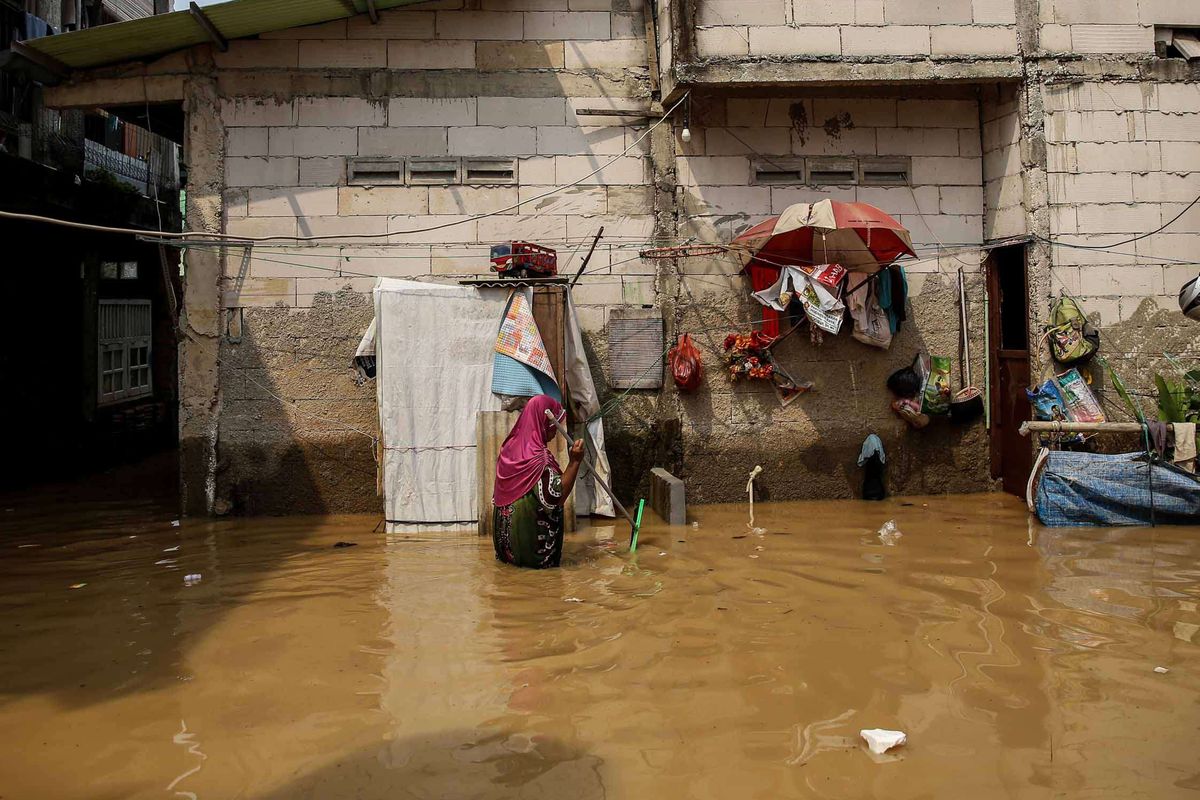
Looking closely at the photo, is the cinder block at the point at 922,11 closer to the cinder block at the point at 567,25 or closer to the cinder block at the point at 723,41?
the cinder block at the point at 723,41

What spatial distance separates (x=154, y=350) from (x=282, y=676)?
13812 millimetres

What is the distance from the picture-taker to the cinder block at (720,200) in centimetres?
947

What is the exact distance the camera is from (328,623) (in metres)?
5.75

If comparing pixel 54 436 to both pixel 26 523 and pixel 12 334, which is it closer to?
pixel 12 334

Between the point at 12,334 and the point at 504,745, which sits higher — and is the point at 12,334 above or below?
above

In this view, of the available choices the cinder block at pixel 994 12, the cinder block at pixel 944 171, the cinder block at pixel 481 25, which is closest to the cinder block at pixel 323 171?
the cinder block at pixel 481 25

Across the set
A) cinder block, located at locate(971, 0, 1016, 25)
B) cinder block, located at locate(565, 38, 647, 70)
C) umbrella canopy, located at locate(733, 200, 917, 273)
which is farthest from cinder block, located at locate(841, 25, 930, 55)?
cinder block, located at locate(565, 38, 647, 70)

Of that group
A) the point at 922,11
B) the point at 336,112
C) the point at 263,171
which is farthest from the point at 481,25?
the point at 922,11

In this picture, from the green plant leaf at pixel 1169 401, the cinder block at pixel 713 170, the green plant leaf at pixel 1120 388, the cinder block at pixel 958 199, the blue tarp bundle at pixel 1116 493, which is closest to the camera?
the blue tarp bundle at pixel 1116 493

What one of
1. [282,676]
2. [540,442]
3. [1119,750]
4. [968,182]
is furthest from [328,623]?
[968,182]

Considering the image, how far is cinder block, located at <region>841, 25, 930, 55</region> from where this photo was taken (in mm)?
9078

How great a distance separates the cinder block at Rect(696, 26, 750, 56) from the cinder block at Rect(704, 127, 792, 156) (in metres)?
0.72

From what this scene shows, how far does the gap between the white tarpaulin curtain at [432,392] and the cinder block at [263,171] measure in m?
1.61

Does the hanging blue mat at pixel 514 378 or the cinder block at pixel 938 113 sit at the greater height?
the cinder block at pixel 938 113
